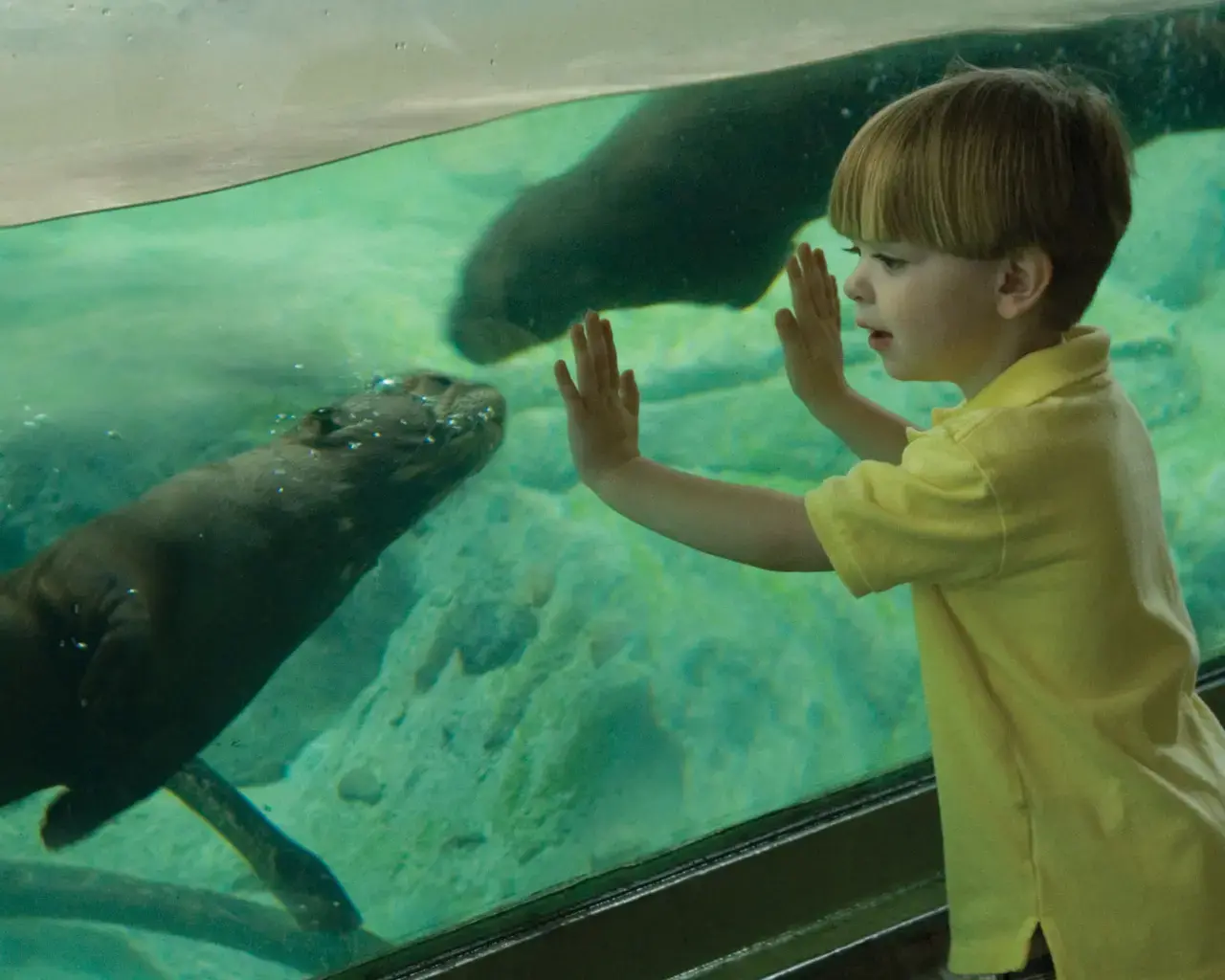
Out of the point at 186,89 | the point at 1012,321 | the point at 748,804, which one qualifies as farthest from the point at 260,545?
the point at 1012,321

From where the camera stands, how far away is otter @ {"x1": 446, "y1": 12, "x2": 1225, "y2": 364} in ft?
5.94

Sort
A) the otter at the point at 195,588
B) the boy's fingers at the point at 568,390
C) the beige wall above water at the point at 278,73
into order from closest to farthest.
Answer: the boy's fingers at the point at 568,390
the beige wall above water at the point at 278,73
the otter at the point at 195,588

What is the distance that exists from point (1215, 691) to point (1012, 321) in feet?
4.27

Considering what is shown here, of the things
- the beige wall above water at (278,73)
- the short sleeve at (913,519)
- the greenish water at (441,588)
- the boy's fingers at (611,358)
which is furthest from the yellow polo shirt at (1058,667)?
the beige wall above water at (278,73)

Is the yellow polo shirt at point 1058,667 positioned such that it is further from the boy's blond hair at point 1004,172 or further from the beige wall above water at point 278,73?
the beige wall above water at point 278,73

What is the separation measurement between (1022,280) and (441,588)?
3.74 feet

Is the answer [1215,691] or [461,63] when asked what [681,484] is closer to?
[461,63]

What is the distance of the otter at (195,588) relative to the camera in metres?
1.48

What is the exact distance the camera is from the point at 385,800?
1760 millimetres

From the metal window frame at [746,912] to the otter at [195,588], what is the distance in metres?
0.43

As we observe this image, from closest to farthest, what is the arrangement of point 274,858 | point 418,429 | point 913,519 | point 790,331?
point 913,519, point 790,331, point 274,858, point 418,429

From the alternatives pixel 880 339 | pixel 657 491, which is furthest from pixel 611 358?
pixel 880 339

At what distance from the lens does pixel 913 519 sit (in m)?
0.88

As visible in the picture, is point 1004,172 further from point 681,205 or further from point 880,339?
point 681,205
